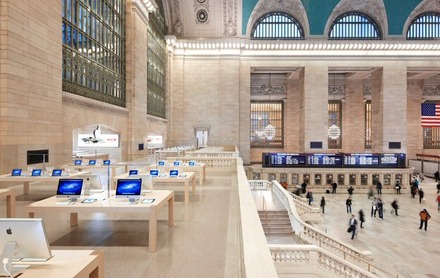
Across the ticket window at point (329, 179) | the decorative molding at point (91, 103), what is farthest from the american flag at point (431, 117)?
the decorative molding at point (91, 103)

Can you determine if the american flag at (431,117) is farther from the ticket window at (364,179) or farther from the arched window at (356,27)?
the ticket window at (364,179)

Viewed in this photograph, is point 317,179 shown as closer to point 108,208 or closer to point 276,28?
point 276,28

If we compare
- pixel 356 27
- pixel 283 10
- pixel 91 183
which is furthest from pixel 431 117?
pixel 91 183

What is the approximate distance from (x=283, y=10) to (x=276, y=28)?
1.43 m

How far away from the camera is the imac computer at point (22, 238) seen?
8.40 ft

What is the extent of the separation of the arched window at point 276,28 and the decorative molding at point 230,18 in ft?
6.22

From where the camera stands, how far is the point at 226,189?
32.0 feet

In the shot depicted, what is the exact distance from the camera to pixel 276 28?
91.4 ft

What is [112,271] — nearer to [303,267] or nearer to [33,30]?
[303,267]

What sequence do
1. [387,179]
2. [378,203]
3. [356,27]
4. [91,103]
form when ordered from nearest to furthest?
[91,103] < [378,203] < [387,179] < [356,27]

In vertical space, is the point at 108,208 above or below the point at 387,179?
above

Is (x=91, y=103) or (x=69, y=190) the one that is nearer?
(x=69, y=190)

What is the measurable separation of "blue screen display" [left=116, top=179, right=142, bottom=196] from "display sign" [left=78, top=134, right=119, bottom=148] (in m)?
9.54

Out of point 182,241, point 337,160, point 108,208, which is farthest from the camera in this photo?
point 337,160
